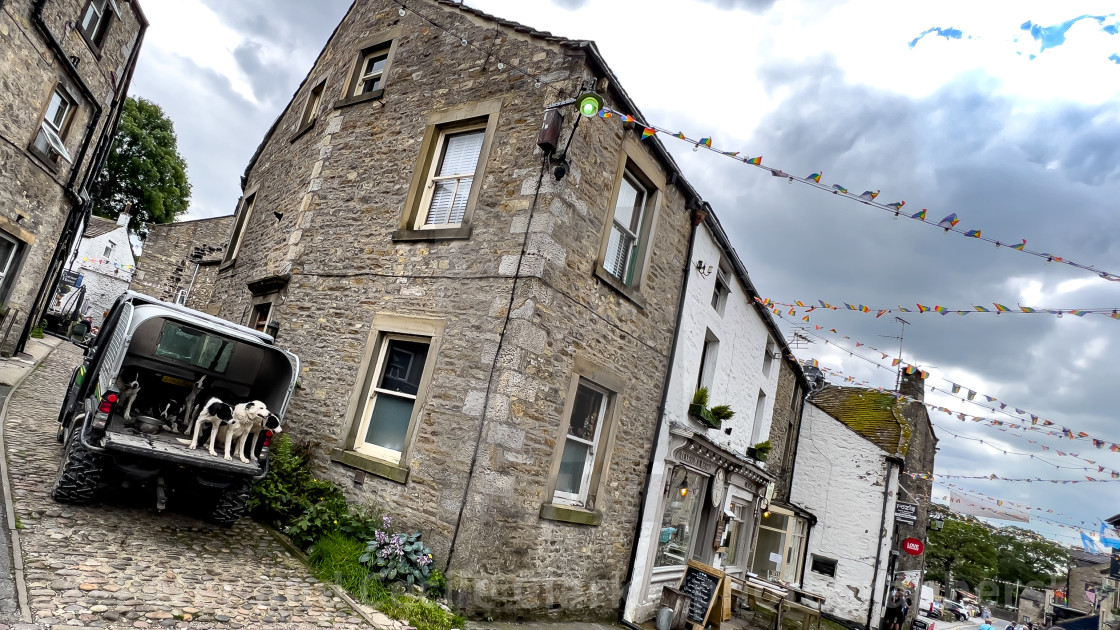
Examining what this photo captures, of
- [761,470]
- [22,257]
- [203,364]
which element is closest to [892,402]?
[761,470]

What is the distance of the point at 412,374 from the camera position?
308 inches

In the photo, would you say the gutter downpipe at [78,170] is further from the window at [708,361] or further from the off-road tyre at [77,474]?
the window at [708,361]

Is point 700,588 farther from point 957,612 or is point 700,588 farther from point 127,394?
point 957,612

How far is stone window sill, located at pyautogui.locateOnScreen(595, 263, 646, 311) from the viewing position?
820cm

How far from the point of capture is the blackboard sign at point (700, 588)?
33.3ft

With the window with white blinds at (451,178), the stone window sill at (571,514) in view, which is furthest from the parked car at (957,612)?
the window with white blinds at (451,178)

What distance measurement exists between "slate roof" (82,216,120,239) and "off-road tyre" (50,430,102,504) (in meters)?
34.7

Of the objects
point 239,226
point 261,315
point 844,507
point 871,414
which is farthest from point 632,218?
point 871,414

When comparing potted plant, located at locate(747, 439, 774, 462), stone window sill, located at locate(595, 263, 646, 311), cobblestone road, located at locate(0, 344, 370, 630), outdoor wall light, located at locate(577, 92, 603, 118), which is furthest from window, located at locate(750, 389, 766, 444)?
cobblestone road, located at locate(0, 344, 370, 630)

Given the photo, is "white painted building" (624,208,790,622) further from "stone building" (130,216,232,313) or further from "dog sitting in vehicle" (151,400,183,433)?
"stone building" (130,216,232,313)

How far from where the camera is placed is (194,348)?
320 inches

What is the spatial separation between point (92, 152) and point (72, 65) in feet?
8.64

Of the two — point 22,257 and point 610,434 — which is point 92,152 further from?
point 610,434

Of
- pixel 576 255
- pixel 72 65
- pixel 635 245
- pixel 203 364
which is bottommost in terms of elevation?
pixel 203 364
